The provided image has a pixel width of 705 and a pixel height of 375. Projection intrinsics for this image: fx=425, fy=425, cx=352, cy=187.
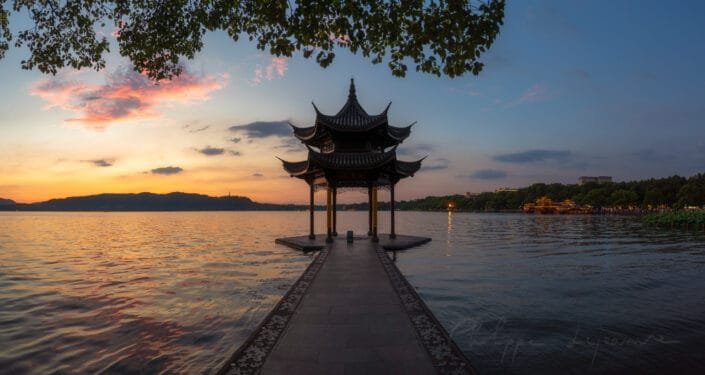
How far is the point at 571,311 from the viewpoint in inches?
463

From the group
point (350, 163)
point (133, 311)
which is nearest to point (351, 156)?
Answer: point (350, 163)

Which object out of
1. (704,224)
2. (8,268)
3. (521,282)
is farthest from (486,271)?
(704,224)

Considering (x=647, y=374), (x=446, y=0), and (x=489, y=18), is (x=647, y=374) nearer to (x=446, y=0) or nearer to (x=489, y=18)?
(x=489, y=18)

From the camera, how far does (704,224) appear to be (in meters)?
49.8

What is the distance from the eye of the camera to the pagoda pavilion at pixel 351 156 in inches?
936

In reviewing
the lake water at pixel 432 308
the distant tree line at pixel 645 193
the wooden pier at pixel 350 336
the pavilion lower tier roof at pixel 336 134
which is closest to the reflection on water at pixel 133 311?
the lake water at pixel 432 308

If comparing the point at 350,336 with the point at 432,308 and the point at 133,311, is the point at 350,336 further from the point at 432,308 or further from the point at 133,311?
the point at 133,311

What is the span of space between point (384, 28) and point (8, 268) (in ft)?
80.5

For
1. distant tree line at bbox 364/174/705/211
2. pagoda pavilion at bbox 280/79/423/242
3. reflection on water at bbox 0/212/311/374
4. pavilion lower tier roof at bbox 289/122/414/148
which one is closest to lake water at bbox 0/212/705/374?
reflection on water at bbox 0/212/311/374

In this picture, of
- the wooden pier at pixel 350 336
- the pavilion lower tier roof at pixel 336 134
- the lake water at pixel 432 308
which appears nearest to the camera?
the wooden pier at pixel 350 336

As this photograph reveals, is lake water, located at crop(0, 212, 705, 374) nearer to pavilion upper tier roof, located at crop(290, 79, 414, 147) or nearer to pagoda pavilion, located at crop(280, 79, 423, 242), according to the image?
pagoda pavilion, located at crop(280, 79, 423, 242)

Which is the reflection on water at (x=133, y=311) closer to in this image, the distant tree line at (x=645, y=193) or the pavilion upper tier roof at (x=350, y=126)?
the pavilion upper tier roof at (x=350, y=126)

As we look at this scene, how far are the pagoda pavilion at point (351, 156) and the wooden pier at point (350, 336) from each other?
471 inches

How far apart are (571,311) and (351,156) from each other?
14990 mm
